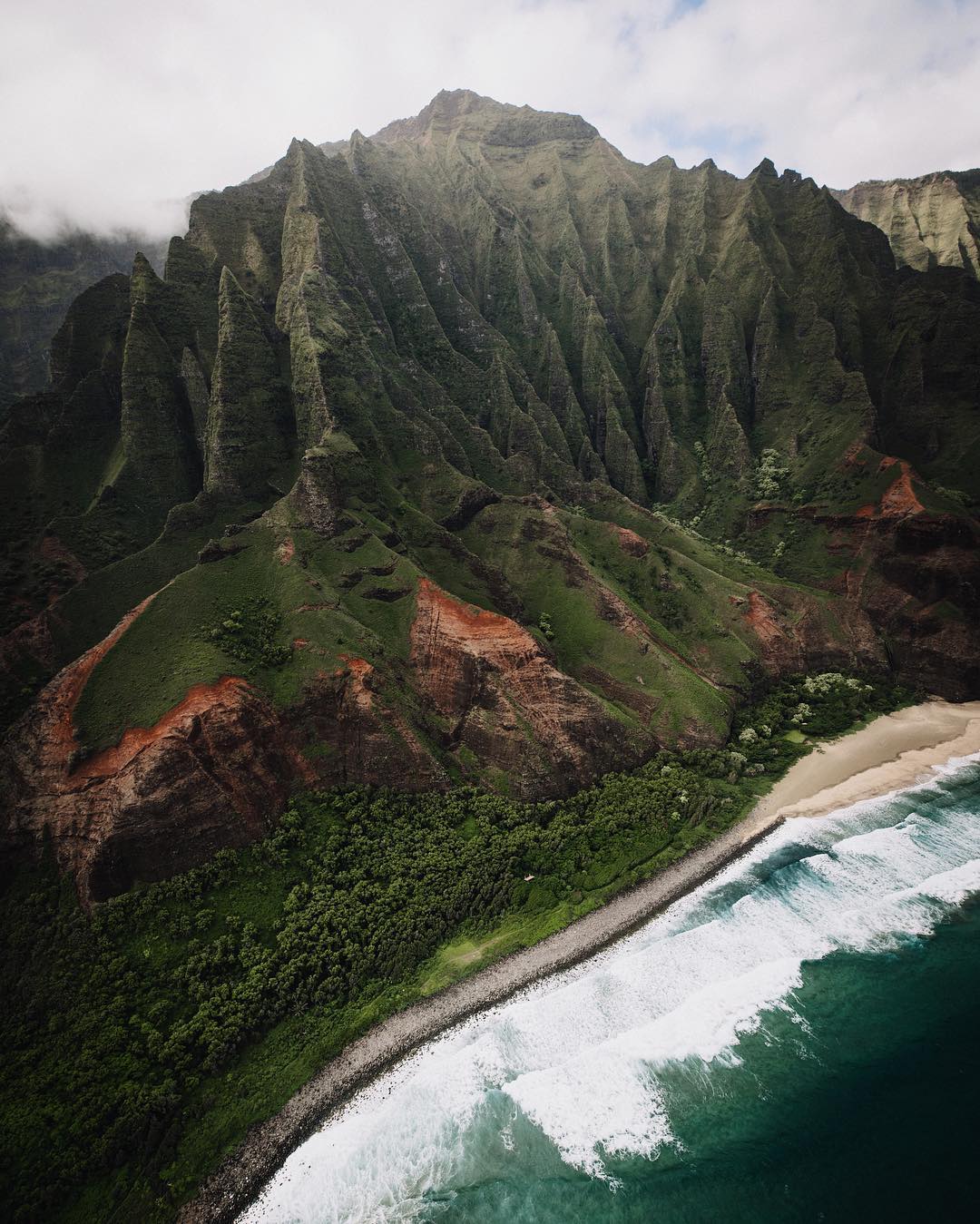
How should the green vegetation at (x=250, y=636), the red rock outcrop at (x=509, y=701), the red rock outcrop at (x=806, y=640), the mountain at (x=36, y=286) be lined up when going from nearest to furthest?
1. the green vegetation at (x=250, y=636)
2. the red rock outcrop at (x=509, y=701)
3. the red rock outcrop at (x=806, y=640)
4. the mountain at (x=36, y=286)

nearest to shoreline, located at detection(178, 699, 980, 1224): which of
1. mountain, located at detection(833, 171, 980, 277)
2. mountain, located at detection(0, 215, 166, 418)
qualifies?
mountain, located at detection(0, 215, 166, 418)

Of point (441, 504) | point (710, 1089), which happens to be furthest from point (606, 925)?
point (441, 504)

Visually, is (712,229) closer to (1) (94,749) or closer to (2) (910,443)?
(2) (910,443)

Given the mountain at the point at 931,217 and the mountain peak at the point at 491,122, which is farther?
the mountain peak at the point at 491,122

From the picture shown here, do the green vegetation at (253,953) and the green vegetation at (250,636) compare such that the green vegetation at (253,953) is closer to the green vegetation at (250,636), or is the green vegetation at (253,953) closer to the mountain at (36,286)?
the green vegetation at (250,636)

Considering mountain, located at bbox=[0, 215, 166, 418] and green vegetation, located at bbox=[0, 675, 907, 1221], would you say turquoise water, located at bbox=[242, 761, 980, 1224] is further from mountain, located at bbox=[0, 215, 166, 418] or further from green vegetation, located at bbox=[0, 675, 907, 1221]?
mountain, located at bbox=[0, 215, 166, 418]

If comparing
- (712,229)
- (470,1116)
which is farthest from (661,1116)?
(712,229)

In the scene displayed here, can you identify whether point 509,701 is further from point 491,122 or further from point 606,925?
point 491,122

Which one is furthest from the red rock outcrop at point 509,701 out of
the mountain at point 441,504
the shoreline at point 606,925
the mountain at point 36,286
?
the mountain at point 36,286
